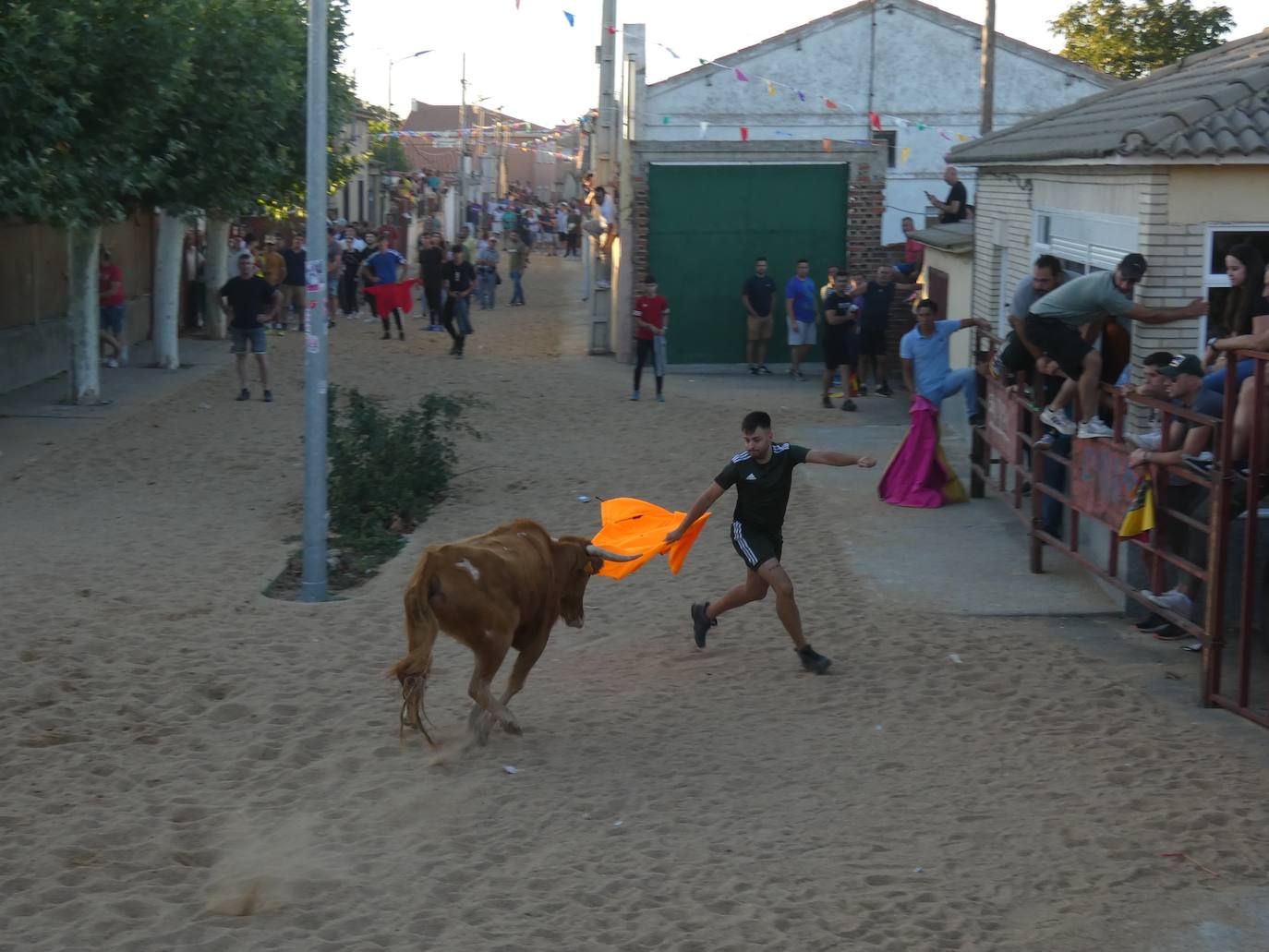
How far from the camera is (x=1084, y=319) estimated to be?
9961mm

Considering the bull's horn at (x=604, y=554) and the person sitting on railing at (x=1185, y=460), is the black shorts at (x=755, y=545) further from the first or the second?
the person sitting on railing at (x=1185, y=460)

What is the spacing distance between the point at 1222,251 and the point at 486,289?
2560cm

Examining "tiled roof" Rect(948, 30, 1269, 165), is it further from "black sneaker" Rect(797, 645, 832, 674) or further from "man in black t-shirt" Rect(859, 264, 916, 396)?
"man in black t-shirt" Rect(859, 264, 916, 396)

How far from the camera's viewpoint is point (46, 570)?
10.5 metres

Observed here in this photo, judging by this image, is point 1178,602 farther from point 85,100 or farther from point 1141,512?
point 85,100

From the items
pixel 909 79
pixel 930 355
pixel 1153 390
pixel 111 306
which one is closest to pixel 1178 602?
pixel 1153 390

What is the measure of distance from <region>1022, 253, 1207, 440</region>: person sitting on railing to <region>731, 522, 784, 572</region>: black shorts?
2373mm

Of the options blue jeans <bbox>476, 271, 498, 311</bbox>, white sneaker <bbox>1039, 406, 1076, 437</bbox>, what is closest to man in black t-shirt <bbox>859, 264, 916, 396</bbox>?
white sneaker <bbox>1039, 406, 1076, 437</bbox>

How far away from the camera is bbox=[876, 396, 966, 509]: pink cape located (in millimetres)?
13211

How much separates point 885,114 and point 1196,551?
2571cm

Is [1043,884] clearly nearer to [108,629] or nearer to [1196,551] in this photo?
[1196,551]

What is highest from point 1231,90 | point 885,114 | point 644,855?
point 885,114

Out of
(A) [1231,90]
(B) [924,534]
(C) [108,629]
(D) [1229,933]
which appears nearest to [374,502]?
(C) [108,629]

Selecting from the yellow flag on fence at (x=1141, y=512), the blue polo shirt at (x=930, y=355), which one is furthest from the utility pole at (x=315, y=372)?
the blue polo shirt at (x=930, y=355)
